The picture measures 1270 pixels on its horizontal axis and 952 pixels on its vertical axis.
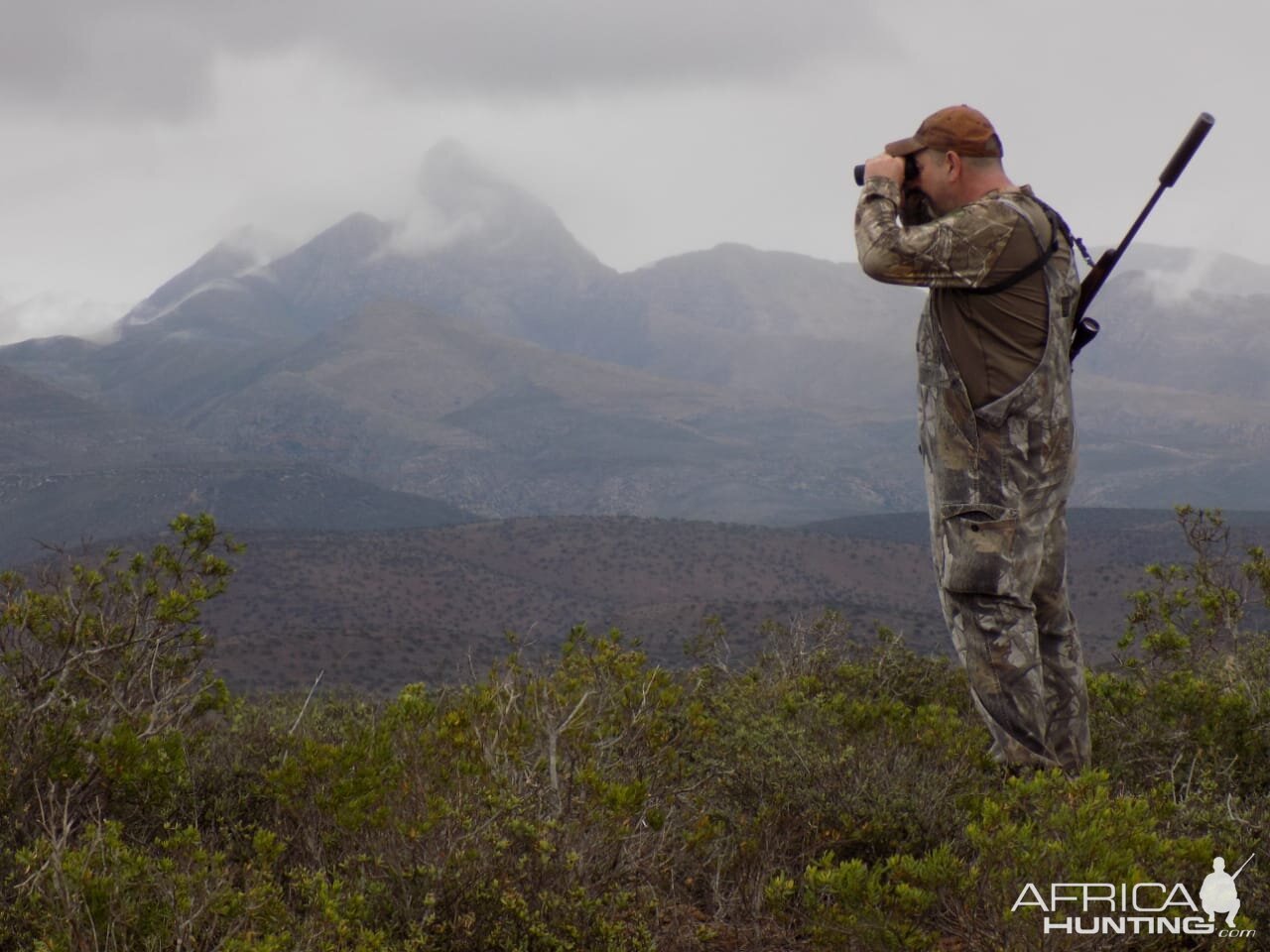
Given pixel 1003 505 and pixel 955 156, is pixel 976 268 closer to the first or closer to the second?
pixel 955 156

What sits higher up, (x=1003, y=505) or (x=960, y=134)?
(x=960, y=134)

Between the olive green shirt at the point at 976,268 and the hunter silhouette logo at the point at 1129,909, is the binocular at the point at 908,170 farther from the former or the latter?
the hunter silhouette logo at the point at 1129,909

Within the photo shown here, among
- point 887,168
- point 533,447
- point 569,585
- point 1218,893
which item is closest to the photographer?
point 1218,893

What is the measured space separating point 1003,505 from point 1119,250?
3.46 ft

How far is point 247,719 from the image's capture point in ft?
21.3

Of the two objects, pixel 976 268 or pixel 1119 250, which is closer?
pixel 976 268

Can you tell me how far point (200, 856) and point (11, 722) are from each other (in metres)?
1.24

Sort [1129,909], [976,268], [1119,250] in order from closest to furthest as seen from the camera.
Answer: [1129,909] → [976,268] → [1119,250]

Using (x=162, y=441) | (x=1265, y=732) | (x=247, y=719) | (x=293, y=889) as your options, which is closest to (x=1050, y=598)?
(x=1265, y=732)

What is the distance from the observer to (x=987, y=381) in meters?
4.11

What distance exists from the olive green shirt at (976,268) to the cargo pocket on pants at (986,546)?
1.17 feet

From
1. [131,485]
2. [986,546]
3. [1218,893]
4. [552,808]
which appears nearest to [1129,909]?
[1218,893]

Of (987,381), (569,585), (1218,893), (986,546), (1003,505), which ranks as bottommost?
(569,585)

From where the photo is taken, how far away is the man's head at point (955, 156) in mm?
4195
